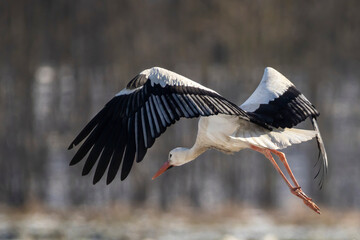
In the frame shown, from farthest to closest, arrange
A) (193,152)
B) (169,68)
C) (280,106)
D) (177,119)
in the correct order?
(169,68)
(280,106)
(193,152)
(177,119)

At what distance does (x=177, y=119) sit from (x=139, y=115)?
0.75ft

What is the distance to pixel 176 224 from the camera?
521 inches

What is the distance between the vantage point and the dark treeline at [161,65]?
1455 centimetres

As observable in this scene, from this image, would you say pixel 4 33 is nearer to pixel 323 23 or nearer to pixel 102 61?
pixel 102 61

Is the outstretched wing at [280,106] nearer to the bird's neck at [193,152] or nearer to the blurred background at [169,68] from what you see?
the bird's neck at [193,152]

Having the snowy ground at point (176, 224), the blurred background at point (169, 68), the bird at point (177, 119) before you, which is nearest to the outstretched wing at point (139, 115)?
the bird at point (177, 119)

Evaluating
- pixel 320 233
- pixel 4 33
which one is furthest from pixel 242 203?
pixel 4 33

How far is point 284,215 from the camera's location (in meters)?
13.9

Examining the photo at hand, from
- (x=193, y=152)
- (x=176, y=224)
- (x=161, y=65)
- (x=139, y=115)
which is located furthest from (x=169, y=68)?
(x=139, y=115)

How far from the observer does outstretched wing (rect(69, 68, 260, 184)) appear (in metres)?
5.01

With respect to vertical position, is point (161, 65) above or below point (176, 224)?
above

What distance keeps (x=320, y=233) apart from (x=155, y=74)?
7569mm

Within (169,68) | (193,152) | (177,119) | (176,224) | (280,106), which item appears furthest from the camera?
(169,68)

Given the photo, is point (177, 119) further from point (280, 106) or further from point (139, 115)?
point (280, 106)
